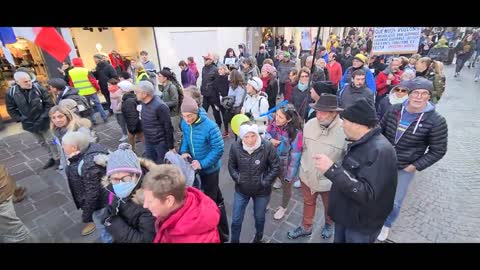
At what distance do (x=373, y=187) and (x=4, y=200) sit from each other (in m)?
3.92

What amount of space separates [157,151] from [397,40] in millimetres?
5613

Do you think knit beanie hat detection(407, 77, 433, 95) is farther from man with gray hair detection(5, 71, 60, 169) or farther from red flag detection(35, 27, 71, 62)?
man with gray hair detection(5, 71, 60, 169)

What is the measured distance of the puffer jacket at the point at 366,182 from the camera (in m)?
1.99

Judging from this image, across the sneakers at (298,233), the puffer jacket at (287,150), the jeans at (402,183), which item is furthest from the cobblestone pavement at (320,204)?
the puffer jacket at (287,150)

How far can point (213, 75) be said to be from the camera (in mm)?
6602

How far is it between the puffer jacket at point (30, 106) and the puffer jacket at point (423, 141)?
601 centimetres

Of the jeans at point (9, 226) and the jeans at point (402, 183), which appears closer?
the jeans at point (9, 226)

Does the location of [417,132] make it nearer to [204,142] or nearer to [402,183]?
[402,183]

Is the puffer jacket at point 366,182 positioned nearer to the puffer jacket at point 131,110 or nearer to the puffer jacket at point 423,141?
the puffer jacket at point 423,141

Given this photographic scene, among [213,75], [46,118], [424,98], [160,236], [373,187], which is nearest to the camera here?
[160,236]

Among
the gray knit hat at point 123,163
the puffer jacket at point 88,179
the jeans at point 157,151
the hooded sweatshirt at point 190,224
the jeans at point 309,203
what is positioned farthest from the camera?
the jeans at point 157,151

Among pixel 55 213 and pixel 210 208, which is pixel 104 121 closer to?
pixel 55 213

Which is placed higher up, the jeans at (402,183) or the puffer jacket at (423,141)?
the puffer jacket at (423,141)

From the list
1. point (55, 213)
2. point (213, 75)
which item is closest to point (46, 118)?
point (55, 213)
